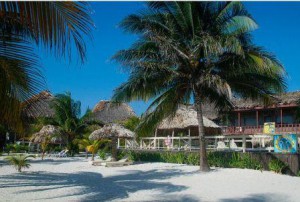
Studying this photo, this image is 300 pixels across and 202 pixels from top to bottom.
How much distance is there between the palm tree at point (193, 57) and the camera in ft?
41.6

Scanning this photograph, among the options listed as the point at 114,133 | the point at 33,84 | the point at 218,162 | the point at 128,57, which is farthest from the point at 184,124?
the point at 33,84

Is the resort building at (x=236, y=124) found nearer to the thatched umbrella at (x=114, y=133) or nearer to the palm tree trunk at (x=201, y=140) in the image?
the thatched umbrella at (x=114, y=133)

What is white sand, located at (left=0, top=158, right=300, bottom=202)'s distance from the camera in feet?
28.3

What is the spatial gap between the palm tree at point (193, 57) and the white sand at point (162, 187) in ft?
6.14

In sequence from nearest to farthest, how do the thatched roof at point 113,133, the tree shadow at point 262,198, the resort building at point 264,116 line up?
the tree shadow at point 262,198 < the thatched roof at point 113,133 < the resort building at point 264,116

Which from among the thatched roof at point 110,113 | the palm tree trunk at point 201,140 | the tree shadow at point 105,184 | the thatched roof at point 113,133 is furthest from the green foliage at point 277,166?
the thatched roof at point 110,113

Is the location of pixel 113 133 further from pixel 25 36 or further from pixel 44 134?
pixel 25 36

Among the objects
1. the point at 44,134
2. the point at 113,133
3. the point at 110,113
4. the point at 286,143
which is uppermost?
the point at 110,113

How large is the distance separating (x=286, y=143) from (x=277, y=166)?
1016 millimetres

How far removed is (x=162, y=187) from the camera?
404 inches

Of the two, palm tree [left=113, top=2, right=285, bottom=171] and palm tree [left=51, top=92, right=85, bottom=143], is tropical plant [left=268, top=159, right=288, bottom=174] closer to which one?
palm tree [left=113, top=2, right=285, bottom=171]

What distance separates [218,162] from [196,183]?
4.22 metres

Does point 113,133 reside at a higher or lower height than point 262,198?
higher

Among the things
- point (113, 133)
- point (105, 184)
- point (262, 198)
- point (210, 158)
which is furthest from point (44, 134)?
point (262, 198)
